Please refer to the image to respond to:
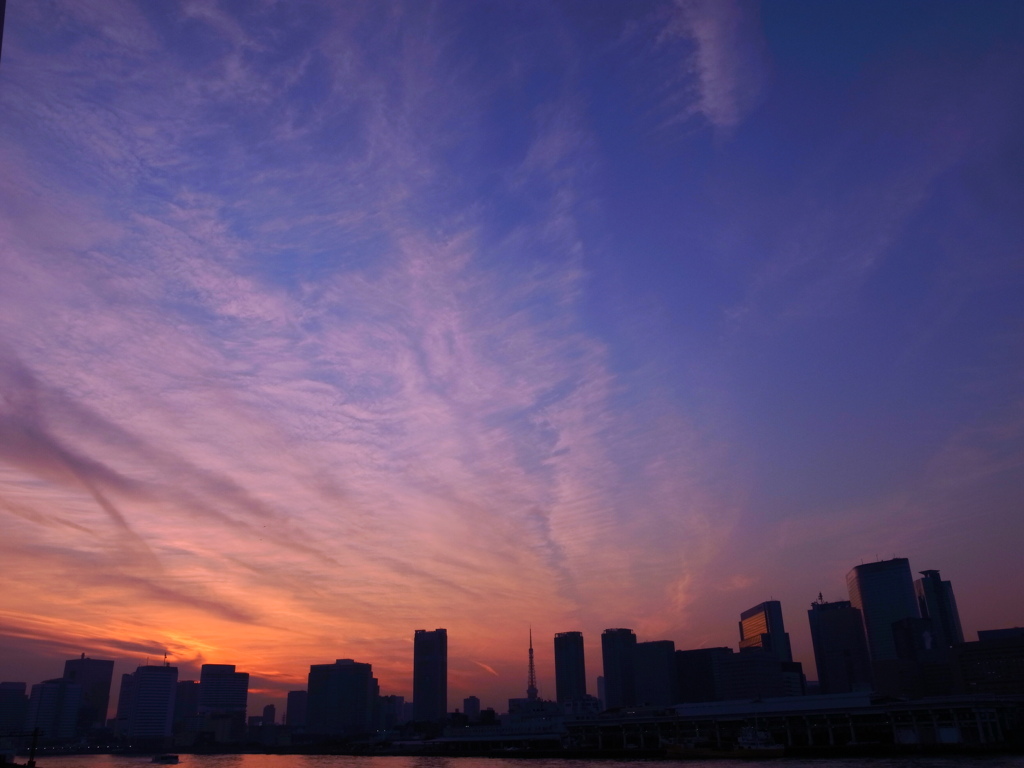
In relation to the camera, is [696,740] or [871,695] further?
[696,740]

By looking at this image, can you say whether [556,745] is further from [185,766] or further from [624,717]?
[185,766]

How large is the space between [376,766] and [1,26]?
7095 inches

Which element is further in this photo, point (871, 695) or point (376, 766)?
point (376, 766)

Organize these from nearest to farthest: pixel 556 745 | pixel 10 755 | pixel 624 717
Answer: pixel 10 755
pixel 624 717
pixel 556 745

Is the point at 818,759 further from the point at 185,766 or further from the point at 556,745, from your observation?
the point at 185,766

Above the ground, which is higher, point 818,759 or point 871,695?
point 871,695

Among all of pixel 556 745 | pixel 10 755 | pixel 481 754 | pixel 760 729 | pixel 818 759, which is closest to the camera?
pixel 818 759

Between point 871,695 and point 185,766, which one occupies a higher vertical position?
point 871,695

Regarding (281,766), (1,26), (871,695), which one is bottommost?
(281,766)

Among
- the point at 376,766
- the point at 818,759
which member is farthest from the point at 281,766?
the point at 818,759

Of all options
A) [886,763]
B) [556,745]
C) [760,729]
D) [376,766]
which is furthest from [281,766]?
[886,763]

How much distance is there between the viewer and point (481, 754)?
192250 mm

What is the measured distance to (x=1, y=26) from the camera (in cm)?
1455

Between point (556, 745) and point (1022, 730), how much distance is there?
98.3 metres
